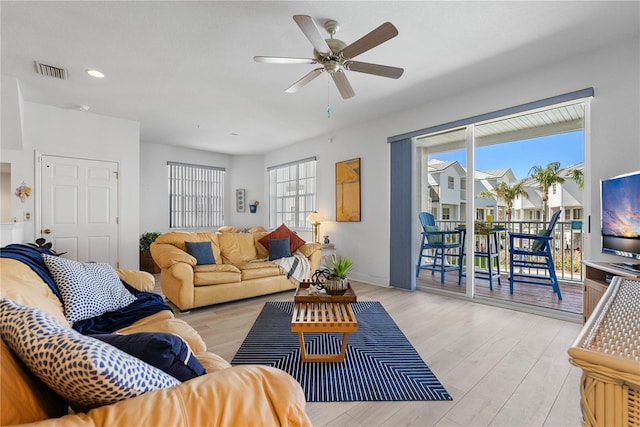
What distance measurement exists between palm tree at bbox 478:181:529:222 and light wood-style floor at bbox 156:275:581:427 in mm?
2614

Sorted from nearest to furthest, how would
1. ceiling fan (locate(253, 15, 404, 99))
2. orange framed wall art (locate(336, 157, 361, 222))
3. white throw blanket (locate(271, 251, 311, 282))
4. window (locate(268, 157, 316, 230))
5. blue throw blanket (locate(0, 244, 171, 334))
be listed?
blue throw blanket (locate(0, 244, 171, 334)) → ceiling fan (locate(253, 15, 404, 99)) → white throw blanket (locate(271, 251, 311, 282)) → orange framed wall art (locate(336, 157, 361, 222)) → window (locate(268, 157, 316, 230))

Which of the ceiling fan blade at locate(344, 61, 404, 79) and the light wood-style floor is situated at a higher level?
the ceiling fan blade at locate(344, 61, 404, 79)

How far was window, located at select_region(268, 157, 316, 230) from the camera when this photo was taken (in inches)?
245

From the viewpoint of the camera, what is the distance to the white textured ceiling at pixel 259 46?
2.22 meters

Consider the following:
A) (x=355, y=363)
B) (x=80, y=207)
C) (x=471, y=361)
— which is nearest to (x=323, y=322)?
(x=355, y=363)

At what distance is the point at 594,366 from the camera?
0.47 meters

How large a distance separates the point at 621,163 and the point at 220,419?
3.66 m

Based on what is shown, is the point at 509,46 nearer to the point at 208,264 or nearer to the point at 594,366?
the point at 594,366

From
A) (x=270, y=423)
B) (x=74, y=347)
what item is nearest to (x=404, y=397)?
(x=270, y=423)

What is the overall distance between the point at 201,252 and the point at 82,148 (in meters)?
2.62

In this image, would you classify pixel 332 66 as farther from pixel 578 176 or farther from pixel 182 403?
pixel 578 176

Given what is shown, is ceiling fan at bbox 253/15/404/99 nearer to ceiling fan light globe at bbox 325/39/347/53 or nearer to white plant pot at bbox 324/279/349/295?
ceiling fan light globe at bbox 325/39/347/53

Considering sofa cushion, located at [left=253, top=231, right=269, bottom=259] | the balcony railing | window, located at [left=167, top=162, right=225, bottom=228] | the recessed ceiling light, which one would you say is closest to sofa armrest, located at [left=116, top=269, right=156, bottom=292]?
sofa cushion, located at [left=253, top=231, right=269, bottom=259]

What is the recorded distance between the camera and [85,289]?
1.87m
